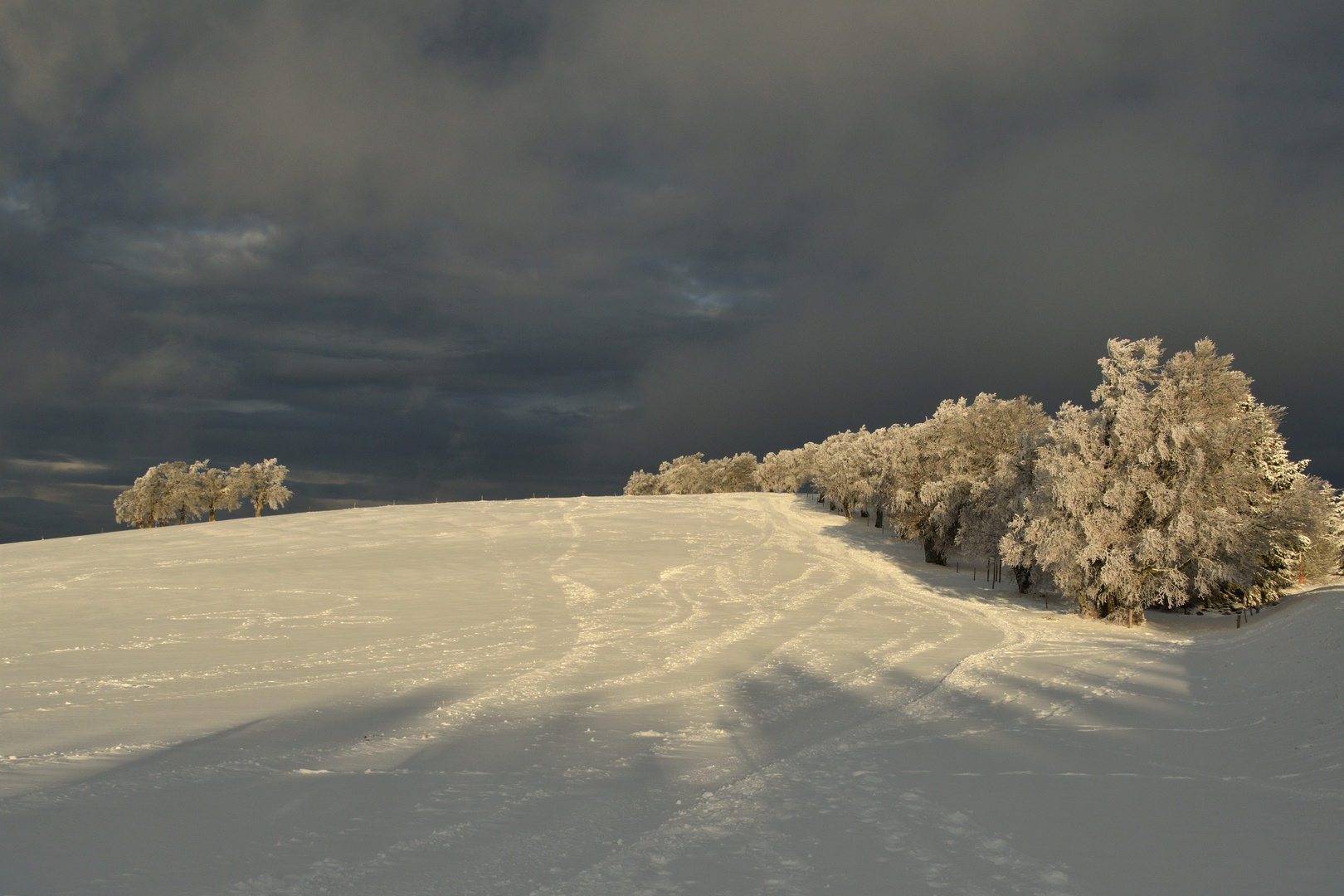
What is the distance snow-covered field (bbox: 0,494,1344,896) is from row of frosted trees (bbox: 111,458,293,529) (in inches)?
2136

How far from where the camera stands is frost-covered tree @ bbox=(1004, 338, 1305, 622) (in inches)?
1089

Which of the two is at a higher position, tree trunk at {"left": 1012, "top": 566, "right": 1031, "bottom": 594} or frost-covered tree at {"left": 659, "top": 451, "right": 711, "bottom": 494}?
frost-covered tree at {"left": 659, "top": 451, "right": 711, "bottom": 494}

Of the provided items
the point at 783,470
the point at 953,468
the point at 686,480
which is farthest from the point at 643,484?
the point at 953,468

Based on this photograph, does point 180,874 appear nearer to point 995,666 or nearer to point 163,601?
point 995,666

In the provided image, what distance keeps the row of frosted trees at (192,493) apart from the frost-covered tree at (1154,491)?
3083 inches

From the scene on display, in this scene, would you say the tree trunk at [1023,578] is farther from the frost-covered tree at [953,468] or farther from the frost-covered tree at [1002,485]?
the frost-covered tree at [953,468]

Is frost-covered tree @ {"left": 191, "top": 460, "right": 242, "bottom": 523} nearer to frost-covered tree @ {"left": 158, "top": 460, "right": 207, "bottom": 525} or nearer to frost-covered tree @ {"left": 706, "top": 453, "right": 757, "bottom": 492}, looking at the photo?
frost-covered tree @ {"left": 158, "top": 460, "right": 207, "bottom": 525}

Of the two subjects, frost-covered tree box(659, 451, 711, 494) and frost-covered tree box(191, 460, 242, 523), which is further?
frost-covered tree box(659, 451, 711, 494)

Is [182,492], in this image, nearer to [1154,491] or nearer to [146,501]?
[146,501]

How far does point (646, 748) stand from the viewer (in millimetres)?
11586

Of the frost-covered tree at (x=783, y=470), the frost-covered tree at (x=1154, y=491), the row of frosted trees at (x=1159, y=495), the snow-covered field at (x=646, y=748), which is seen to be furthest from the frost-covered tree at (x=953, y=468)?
the frost-covered tree at (x=783, y=470)

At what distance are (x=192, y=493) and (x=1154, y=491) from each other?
3355 inches

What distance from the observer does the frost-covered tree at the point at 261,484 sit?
80.6 m

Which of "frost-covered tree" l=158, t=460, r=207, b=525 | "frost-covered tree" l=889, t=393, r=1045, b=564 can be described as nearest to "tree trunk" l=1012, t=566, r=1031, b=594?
"frost-covered tree" l=889, t=393, r=1045, b=564
